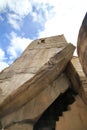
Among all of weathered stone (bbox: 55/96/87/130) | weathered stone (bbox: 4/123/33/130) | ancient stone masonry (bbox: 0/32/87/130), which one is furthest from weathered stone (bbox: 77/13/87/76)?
weathered stone (bbox: 4/123/33/130)

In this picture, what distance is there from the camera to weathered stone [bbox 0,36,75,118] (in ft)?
15.0

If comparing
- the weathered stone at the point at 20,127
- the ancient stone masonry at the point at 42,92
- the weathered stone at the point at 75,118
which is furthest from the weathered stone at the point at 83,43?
the weathered stone at the point at 20,127

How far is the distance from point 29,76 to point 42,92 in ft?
1.30

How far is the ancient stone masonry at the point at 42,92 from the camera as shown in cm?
460

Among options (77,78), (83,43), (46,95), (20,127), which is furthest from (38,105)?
(83,43)

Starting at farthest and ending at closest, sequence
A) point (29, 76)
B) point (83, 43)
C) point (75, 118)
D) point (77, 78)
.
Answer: point (77, 78) < point (29, 76) < point (75, 118) < point (83, 43)

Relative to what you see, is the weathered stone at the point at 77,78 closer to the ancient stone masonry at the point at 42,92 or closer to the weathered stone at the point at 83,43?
the ancient stone masonry at the point at 42,92

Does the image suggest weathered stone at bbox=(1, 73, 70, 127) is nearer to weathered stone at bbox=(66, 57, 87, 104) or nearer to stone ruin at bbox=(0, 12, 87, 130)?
stone ruin at bbox=(0, 12, 87, 130)

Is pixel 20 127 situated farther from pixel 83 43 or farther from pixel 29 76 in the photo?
pixel 83 43

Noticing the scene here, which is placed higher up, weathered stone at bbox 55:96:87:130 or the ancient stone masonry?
the ancient stone masonry

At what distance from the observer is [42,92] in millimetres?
4969

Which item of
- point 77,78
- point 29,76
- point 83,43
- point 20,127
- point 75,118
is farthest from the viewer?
point 77,78

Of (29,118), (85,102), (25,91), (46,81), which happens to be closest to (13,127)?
(29,118)

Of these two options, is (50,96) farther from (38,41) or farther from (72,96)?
(38,41)
